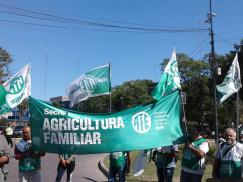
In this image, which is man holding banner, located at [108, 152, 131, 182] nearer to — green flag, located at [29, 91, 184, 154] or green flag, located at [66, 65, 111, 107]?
green flag, located at [29, 91, 184, 154]

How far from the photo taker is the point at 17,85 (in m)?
10.7

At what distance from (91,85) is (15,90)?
215 inches

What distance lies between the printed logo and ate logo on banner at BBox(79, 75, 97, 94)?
502 centimetres

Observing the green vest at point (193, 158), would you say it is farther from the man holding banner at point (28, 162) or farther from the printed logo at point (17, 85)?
the printed logo at point (17, 85)

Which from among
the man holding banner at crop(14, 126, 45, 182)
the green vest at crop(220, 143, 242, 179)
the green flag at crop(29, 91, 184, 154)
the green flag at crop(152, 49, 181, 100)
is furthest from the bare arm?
the man holding banner at crop(14, 126, 45, 182)

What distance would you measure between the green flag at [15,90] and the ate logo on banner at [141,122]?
3.72 metres

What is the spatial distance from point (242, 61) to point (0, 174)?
21504 mm

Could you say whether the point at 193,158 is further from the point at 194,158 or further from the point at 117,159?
the point at 117,159

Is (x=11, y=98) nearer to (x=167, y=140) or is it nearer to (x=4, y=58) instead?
(x=167, y=140)

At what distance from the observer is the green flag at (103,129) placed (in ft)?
23.8

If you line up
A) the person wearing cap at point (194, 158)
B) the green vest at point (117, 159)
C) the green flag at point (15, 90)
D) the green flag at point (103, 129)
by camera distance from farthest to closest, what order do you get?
the green flag at point (15, 90)
the green vest at point (117, 159)
the person wearing cap at point (194, 158)
the green flag at point (103, 129)

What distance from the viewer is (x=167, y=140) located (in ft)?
24.8

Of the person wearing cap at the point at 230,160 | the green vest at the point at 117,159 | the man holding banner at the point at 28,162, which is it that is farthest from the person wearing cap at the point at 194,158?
the green vest at the point at 117,159

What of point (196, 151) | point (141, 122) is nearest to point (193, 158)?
point (196, 151)
